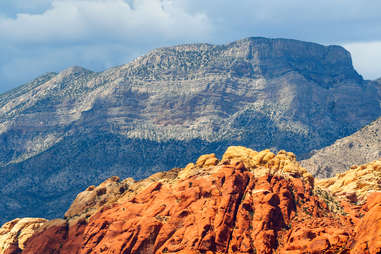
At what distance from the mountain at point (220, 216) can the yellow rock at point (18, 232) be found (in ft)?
0.85

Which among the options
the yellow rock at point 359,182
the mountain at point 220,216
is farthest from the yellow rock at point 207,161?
the yellow rock at point 359,182

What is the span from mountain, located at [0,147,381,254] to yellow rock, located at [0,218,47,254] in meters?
0.26

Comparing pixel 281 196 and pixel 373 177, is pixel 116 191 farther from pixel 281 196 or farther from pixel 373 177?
pixel 373 177

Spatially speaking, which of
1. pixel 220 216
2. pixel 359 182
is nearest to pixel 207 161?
pixel 220 216

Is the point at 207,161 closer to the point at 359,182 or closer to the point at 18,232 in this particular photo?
the point at 359,182

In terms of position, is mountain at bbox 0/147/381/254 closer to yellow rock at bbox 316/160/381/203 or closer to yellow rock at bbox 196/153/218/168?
yellow rock at bbox 196/153/218/168

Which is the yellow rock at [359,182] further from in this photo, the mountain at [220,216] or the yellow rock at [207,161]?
the yellow rock at [207,161]

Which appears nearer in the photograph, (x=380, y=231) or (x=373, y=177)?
(x=380, y=231)

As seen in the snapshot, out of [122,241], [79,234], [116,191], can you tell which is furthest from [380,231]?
[116,191]

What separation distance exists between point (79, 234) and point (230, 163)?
40.6 metres

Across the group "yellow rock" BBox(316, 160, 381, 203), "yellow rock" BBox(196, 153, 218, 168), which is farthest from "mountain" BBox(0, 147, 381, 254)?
"yellow rock" BBox(316, 160, 381, 203)

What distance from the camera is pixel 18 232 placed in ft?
512

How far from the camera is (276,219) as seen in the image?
5084 inches

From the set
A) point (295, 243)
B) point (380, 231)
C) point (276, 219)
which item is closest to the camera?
point (380, 231)
